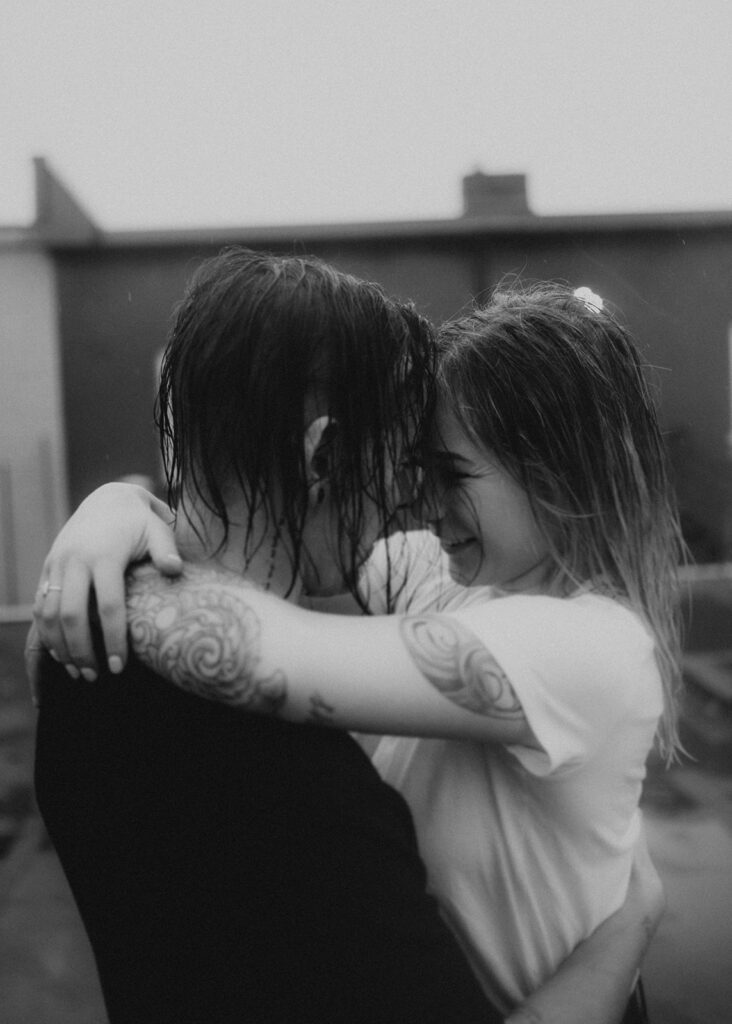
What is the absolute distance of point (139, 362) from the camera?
154 centimetres

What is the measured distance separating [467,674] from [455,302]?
3.06 feet

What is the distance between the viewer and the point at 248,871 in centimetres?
→ 59

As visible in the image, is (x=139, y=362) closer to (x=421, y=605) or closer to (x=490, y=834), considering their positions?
(x=421, y=605)

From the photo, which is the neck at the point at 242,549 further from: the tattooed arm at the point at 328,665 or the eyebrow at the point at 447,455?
the eyebrow at the point at 447,455

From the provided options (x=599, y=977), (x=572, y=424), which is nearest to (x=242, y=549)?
(x=572, y=424)

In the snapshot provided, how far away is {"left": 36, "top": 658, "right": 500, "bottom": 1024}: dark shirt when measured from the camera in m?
0.58

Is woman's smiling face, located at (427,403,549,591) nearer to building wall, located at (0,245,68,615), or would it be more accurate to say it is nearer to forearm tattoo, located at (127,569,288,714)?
forearm tattoo, located at (127,569,288,714)

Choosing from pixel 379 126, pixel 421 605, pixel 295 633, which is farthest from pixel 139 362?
pixel 295 633

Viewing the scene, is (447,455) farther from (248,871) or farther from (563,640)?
(248,871)

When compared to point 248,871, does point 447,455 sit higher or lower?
higher

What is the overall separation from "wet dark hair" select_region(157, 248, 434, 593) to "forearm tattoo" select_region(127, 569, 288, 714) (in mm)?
78

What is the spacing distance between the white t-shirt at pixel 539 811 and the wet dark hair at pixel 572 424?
8 cm

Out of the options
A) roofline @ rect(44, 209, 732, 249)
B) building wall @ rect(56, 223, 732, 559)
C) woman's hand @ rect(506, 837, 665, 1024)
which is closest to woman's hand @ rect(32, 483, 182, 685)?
woman's hand @ rect(506, 837, 665, 1024)

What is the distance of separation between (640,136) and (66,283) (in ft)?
3.45
